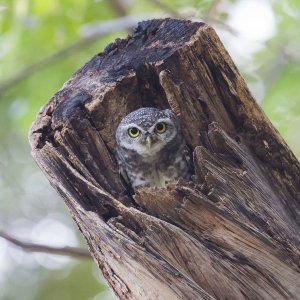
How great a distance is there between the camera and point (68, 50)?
19.9 ft

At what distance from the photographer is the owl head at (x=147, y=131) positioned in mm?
4133

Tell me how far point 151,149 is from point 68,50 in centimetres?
194

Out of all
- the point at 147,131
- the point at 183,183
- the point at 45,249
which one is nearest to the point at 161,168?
the point at 147,131

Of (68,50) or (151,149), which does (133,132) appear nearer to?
(151,149)

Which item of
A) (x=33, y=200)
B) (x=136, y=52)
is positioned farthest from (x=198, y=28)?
(x=33, y=200)

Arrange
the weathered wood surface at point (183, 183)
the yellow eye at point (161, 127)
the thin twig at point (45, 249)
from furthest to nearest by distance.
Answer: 1. the yellow eye at point (161, 127)
2. the thin twig at point (45, 249)
3. the weathered wood surface at point (183, 183)

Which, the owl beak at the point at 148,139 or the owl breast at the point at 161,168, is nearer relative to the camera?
the owl breast at the point at 161,168

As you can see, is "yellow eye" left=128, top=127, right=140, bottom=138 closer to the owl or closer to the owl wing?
the owl

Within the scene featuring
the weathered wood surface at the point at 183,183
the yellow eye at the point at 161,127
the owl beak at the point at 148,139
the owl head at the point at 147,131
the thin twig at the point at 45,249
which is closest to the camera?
the weathered wood surface at the point at 183,183

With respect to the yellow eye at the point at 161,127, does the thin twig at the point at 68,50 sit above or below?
above

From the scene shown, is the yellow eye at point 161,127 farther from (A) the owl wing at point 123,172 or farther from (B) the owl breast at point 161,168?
(A) the owl wing at point 123,172

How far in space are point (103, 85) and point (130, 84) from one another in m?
0.18

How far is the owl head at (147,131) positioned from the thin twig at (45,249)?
70 cm

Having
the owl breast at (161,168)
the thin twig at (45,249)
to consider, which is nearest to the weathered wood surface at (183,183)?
the owl breast at (161,168)
